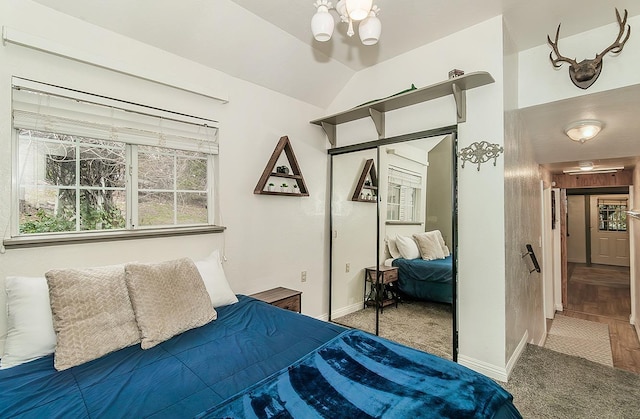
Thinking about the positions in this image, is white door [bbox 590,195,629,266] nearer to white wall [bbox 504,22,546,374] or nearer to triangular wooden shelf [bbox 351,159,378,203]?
white wall [bbox 504,22,546,374]

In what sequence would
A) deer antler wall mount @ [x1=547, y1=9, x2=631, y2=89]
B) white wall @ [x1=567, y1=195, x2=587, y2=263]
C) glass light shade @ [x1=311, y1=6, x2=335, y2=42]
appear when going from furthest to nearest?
white wall @ [x1=567, y1=195, x2=587, y2=263], deer antler wall mount @ [x1=547, y1=9, x2=631, y2=89], glass light shade @ [x1=311, y1=6, x2=335, y2=42]

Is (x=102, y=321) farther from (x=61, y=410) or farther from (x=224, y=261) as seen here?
(x=224, y=261)

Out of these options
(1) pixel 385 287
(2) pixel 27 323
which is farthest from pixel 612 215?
(2) pixel 27 323

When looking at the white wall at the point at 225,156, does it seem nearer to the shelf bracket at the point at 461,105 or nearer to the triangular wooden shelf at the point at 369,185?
the triangular wooden shelf at the point at 369,185

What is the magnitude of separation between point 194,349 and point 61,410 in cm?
54

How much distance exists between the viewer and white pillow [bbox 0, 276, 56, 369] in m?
1.40

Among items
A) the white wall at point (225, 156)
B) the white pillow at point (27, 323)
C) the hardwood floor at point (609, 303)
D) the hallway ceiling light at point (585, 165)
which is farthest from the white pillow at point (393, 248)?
the hallway ceiling light at point (585, 165)

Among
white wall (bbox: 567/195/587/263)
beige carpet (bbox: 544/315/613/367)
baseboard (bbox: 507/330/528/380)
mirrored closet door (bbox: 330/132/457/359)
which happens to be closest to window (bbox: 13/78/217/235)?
mirrored closet door (bbox: 330/132/457/359)

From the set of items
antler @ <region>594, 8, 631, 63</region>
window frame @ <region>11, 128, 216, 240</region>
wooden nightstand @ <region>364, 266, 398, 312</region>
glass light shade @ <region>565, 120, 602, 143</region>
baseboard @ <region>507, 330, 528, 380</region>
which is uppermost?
antler @ <region>594, 8, 631, 63</region>

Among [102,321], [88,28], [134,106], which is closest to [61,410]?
[102,321]

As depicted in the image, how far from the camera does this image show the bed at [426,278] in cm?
253

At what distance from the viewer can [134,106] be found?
6.79 ft

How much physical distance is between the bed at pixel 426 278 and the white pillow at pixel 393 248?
0.14 ft

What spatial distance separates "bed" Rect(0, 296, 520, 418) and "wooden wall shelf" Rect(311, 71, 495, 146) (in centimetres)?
194
